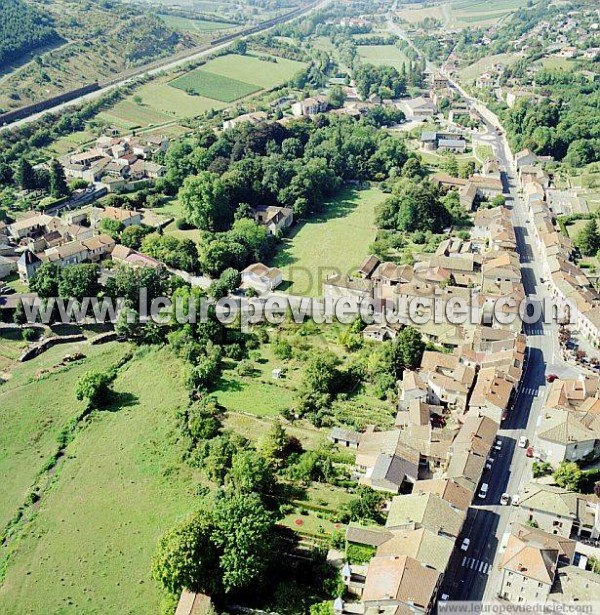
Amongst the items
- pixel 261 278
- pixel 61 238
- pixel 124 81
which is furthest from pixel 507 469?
pixel 124 81

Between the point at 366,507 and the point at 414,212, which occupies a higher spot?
the point at 414,212

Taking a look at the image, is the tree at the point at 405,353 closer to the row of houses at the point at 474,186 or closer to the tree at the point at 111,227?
the row of houses at the point at 474,186

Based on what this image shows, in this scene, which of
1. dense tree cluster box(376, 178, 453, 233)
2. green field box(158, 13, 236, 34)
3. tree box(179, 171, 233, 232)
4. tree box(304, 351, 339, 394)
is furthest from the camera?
green field box(158, 13, 236, 34)

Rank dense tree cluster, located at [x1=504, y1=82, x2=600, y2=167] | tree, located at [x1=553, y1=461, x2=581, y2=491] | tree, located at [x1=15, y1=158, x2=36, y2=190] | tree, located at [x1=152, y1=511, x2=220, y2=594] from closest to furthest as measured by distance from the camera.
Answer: tree, located at [x1=152, y1=511, x2=220, y2=594] < tree, located at [x1=553, y1=461, x2=581, y2=491] < tree, located at [x1=15, y1=158, x2=36, y2=190] < dense tree cluster, located at [x1=504, y1=82, x2=600, y2=167]

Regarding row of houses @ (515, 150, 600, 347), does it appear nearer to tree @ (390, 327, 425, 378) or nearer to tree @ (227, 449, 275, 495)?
tree @ (390, 327, 425, 378)

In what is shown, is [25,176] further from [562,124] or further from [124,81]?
[562,124]

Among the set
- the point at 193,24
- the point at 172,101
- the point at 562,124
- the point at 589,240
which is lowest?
the point at 172,101

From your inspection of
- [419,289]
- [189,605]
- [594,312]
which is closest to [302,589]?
[189,605]

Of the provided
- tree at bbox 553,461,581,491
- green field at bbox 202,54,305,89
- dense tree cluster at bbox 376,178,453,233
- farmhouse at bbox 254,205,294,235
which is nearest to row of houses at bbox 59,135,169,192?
farmhouse at bbox 254,205,294,235
